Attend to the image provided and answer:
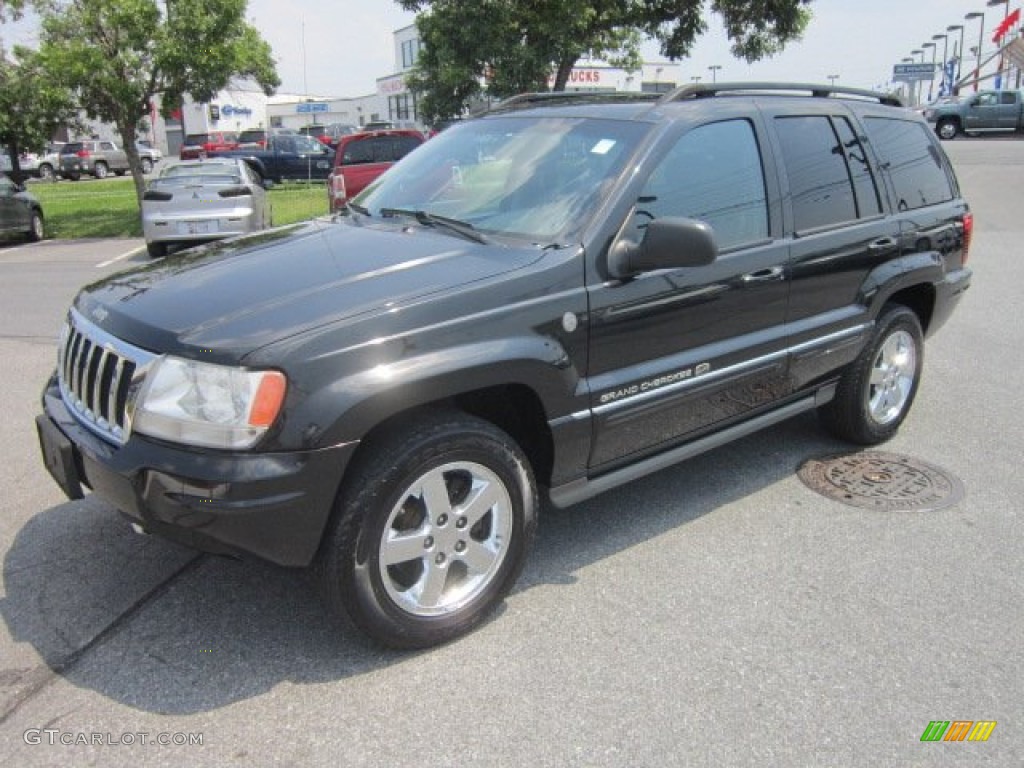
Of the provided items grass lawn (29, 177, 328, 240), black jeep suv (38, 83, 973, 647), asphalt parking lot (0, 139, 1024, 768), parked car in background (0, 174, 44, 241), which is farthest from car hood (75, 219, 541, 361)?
parked car in background (0, 174, 44, 241)

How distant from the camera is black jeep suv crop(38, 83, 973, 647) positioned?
2.63m

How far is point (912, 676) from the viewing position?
2873 mm

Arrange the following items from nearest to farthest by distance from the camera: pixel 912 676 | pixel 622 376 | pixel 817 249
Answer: pixel 912 676 → pixel 622 376 → pixel 817 249

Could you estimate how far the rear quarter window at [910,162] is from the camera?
4.68m

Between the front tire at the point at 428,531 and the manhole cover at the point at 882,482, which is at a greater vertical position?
the front tire at the point at 428,531

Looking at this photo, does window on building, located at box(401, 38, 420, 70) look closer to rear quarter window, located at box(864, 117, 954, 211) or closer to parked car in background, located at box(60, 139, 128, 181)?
parked car in background, located at box(60, 139, 128, 181)

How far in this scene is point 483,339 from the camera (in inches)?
115

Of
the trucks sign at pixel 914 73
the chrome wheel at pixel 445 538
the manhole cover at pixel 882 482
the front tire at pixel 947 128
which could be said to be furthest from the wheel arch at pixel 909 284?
the trucks sign at pixel 914 73

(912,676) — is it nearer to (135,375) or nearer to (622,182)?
(622,182)

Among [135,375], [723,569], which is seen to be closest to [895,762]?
[723,569]

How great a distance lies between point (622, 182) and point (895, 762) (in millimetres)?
2175

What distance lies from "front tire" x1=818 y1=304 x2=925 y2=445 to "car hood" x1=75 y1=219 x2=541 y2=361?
7.64ft

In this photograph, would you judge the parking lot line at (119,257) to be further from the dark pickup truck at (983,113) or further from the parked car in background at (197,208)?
the dark pickup truck at (983,113)

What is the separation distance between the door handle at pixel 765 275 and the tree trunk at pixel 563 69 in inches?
489
